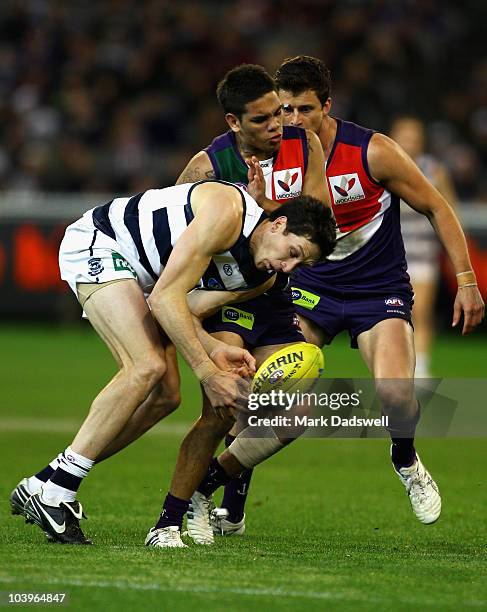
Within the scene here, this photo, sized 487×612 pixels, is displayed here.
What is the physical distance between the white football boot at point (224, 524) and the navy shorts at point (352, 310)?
1290 millimetres

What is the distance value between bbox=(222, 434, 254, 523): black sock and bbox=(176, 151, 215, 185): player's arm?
1.37 metres

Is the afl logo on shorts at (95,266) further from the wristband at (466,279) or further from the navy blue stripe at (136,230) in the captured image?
the wristband at (466,279)

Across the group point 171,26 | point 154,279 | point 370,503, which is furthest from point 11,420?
point 171,26

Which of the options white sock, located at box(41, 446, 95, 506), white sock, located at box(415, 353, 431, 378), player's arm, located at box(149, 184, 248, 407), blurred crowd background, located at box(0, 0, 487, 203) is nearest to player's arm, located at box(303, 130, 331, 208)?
player's arm, located at box(149, 184, 248, 407)

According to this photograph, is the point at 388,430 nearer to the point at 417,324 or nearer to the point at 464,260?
the point at 464,260

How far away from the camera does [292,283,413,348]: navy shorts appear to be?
24.0 ft

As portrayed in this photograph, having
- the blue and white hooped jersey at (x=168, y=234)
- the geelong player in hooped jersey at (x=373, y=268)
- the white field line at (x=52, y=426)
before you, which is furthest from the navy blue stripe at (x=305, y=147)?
the white field line at (x=52, y=426)

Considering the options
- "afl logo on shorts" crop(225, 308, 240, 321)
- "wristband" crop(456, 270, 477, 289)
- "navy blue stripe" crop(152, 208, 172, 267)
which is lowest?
"wristband" crop(456, 270, 477, 289)

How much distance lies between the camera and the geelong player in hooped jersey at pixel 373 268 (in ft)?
23.0

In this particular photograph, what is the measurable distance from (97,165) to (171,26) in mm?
2791

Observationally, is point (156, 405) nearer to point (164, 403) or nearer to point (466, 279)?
point (164, 403)

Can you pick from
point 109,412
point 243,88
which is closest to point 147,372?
point 109,412

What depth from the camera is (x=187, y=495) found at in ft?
20.2

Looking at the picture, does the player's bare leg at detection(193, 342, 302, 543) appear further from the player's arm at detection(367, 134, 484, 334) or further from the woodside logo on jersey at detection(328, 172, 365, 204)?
the woodside logo on jersey at detection(328, 172, 365, 204)
